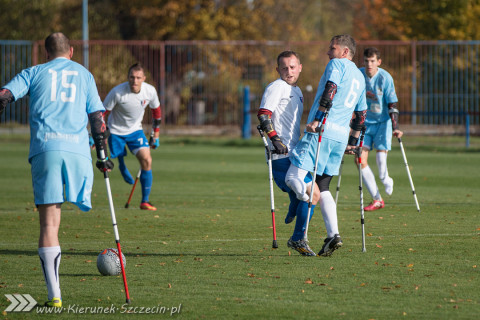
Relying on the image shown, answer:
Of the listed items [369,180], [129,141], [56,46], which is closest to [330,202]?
[56,46]

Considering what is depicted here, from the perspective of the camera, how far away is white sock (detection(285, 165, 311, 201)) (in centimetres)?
842

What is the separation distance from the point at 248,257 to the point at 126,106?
521 centimetres

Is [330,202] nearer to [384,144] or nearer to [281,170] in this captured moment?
[281,170]

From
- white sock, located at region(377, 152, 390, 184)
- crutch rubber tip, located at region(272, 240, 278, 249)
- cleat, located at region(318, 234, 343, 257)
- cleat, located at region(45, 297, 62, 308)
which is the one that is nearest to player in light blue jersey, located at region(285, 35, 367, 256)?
cleat, located at region(318, 234, 343, 257)

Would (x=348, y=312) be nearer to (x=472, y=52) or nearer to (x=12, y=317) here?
(x=12, y=317)

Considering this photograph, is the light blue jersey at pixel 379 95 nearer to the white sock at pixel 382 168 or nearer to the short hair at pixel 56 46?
the white sock at pixel 382 168

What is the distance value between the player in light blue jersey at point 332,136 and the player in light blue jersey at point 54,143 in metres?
2.74

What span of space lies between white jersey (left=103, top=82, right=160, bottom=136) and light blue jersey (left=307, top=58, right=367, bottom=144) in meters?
5.13

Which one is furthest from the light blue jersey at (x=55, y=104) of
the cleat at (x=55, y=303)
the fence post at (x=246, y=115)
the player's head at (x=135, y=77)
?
the fence post at (x=246, y=115)

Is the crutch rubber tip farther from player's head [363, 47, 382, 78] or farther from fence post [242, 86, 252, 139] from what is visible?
fence post [242, 86, 252, 139]

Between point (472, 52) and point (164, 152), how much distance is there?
12755mm

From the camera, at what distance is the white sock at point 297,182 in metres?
8.42

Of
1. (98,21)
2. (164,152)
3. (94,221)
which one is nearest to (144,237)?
(94,221)

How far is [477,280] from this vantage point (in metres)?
7.17
